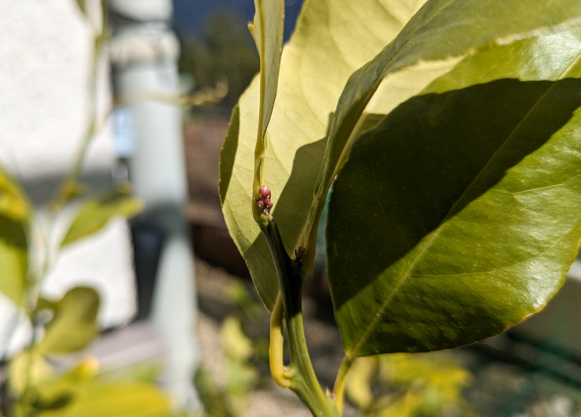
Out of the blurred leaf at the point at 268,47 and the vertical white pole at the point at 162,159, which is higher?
the blurred leaf at the point at 268,47

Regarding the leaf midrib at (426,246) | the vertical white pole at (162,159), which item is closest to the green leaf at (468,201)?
the leaf midrib at (426,246)

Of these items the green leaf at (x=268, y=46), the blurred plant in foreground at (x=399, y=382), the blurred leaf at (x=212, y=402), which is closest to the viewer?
the green leaf at (x=268, y=46)

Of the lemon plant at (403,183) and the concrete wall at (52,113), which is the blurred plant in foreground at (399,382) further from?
the concrete wall at (52,113)

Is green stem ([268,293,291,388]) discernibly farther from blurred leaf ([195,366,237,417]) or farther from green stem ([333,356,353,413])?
blurred leaf ([195,366,237,417])

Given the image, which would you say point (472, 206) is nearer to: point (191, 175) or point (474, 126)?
point (474, 126)

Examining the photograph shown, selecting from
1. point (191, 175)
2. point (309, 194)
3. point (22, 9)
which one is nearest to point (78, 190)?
point (309, 194)

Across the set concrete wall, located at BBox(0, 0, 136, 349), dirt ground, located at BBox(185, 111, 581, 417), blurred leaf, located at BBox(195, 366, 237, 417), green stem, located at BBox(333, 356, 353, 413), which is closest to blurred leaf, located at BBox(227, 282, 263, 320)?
dirt ground, located at BBox(185, 111, 581, 417)

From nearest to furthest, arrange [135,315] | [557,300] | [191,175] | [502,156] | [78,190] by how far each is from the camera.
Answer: [502,156] → [557,300] → [78,190] → [135,315] → [191,175]

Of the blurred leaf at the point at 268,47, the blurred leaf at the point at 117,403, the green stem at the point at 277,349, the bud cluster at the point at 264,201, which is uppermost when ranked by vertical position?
the blurred leaf at the point at 268,47
